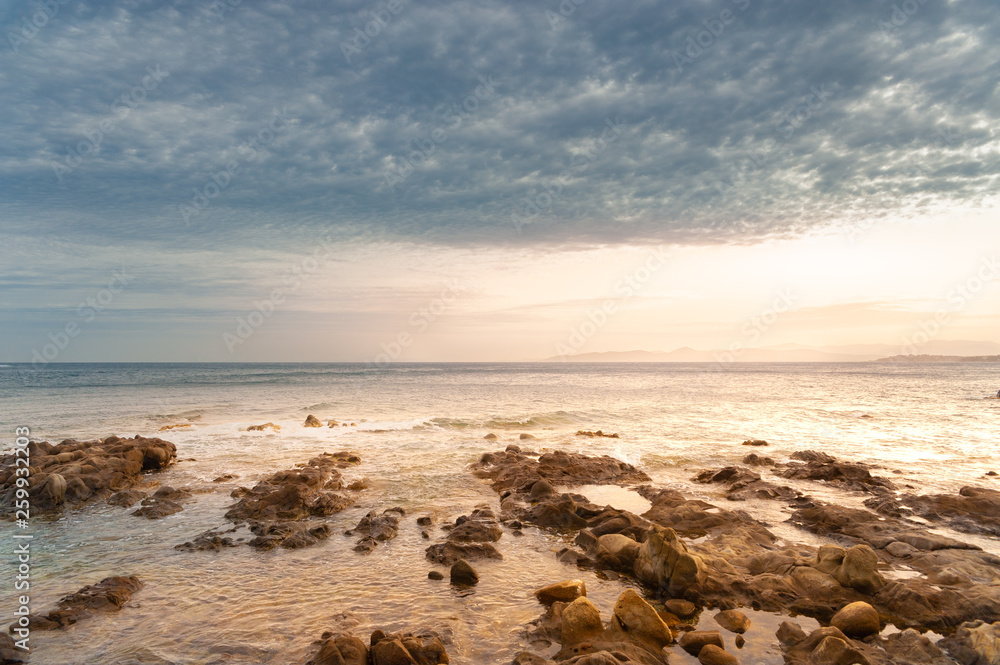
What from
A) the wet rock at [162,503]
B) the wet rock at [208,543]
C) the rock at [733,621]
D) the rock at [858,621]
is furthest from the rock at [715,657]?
the wet rock at [162,503]

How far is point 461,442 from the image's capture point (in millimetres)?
23312

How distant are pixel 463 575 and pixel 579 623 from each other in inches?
101

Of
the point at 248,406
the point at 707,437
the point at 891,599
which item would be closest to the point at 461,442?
the point at 707,437

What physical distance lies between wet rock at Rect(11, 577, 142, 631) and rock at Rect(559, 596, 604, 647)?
23.5 feet

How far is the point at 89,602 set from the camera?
25.2 ft

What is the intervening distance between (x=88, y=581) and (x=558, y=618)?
8.56m

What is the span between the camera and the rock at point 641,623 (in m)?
6.52

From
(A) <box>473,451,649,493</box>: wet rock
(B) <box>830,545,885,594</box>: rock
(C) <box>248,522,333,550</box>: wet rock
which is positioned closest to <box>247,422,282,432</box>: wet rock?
(A) <box>473,451,649,493</box>: wet rock

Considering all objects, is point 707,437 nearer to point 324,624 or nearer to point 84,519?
point 324,624

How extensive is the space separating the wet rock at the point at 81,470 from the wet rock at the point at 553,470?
11.8 meters

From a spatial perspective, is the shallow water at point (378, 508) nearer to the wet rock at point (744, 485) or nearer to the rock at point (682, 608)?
the wet rock at point (744, 485)

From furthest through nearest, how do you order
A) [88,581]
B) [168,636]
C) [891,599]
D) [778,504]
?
[778,504] < [88,581] < [891,599] < [168,636]

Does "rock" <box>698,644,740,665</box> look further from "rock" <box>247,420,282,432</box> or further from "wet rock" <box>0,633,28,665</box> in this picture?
"rock" <box>247,420,282,432</box>

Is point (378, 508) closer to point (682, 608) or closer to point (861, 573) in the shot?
point (682, 608)
